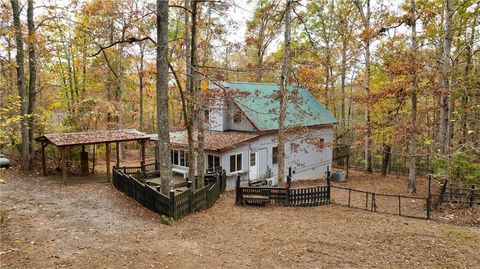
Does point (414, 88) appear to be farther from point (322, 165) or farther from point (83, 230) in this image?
point (83, 230)

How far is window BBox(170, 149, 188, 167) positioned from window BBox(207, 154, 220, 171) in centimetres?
169

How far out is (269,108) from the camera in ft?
71.4

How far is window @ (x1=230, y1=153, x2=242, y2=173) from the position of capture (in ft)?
60.0

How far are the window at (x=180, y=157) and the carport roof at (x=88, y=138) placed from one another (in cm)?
268

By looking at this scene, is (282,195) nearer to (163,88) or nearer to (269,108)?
(163,88)

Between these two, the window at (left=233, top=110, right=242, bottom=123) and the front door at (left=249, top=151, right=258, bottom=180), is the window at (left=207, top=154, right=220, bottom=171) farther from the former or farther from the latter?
the window at (left=233, top=110, right=242, bottom=123)

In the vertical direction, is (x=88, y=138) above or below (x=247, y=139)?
above

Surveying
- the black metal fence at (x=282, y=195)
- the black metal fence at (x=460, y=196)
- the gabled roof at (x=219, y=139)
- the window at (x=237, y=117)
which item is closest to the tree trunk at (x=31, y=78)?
the gabled roof at (x=219, y=139)

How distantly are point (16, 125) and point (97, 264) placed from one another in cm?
1699

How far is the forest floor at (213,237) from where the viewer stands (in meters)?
7.64

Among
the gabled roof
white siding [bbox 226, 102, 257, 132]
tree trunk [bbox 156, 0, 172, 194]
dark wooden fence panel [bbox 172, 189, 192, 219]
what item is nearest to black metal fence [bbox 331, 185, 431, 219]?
the gabled roof

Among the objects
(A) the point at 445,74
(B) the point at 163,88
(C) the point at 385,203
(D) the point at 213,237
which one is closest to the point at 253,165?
(C) the point at 385,203

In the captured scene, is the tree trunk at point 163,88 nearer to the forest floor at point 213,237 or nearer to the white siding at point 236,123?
the forest floor at point 213,237

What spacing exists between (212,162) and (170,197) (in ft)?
25.3
